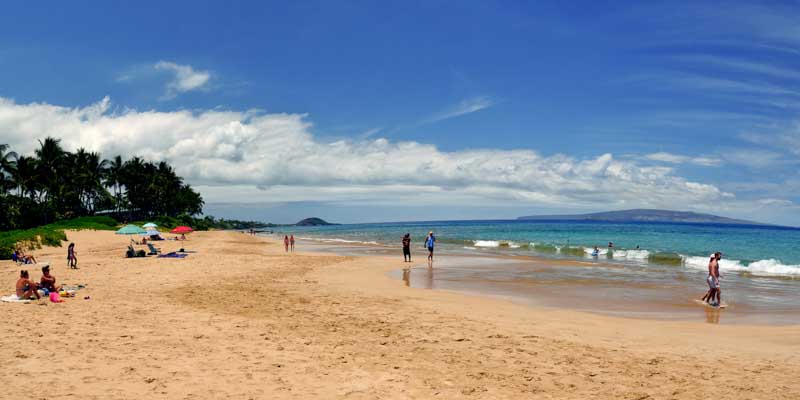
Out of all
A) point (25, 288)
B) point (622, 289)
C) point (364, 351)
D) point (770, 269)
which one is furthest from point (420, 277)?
point (770, 269)

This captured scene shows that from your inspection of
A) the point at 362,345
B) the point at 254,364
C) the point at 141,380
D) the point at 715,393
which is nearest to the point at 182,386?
the point at 141,380

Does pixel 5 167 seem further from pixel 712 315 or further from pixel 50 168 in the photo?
pixel 712 315

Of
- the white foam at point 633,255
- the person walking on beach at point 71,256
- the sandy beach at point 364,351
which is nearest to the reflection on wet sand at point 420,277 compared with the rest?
the sandy beach at point 364,351

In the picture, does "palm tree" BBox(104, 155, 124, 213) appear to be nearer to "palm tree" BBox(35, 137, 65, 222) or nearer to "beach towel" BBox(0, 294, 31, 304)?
"palm tree" BBox(35, 137, 65, 222)

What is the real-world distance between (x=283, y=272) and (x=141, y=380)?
17.7m

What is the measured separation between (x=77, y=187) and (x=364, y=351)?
274 feet

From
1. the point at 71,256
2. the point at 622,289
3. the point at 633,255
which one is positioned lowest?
the point at 633,255

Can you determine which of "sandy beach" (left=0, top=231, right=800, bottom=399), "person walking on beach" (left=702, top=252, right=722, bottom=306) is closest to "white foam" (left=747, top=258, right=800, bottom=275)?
"person walking on beach" (left=702, top=252, right=722, bottom=306)

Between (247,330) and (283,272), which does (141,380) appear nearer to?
(247,330)

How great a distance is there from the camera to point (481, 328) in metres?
11.6

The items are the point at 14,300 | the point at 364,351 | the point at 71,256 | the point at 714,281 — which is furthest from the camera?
the point at 71,256

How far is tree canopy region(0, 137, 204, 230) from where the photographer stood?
195ft

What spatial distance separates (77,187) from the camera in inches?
2975

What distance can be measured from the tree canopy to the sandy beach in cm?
5627
